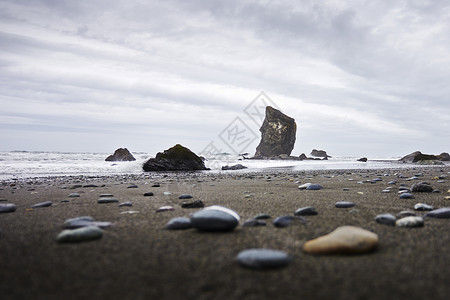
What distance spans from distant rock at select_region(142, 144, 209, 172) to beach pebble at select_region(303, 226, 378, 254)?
1088cm

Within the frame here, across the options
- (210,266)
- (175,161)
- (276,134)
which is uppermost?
(276,134)

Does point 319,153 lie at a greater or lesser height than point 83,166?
greater

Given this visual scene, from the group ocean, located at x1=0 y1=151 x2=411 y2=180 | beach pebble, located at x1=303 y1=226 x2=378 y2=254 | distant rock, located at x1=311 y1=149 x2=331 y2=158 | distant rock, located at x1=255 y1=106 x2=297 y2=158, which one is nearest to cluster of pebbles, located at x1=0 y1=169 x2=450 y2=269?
beach pebble, located at x1=303 y1=226 x2=378 y2=254

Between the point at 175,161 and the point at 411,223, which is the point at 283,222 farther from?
the point at 175,161

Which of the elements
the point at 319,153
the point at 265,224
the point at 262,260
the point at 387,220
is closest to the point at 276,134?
the point at 319,153

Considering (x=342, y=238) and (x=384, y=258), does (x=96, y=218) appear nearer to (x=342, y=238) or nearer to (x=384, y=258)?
(x=342, y=238)

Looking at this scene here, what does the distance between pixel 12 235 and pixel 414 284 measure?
209 cm

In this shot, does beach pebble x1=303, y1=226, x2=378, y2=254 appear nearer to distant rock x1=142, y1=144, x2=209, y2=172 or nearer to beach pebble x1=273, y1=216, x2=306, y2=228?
beach pebble x1=273, y1=216, x2=306, y2=228

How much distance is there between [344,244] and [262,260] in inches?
16.9

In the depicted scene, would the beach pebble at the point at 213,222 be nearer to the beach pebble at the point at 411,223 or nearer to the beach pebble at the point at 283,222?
the beach pebble at the point at 283,222

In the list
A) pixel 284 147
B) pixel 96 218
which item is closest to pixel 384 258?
pixel 96 218

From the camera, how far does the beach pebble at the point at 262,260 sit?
110cm

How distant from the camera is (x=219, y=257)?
48.8 inches

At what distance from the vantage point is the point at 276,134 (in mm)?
47094
